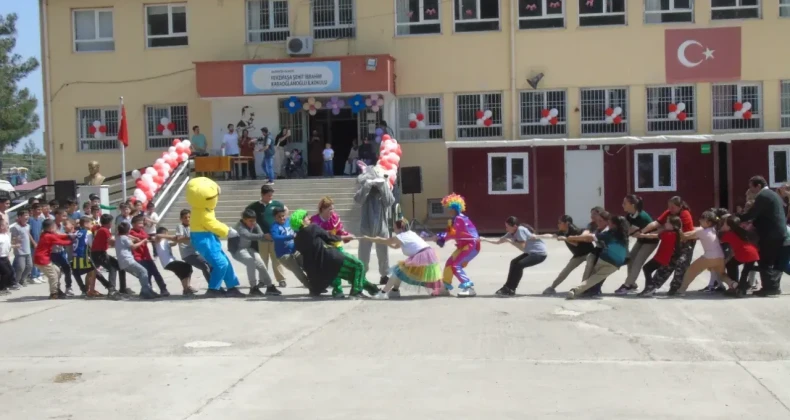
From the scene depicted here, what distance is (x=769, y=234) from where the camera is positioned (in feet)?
43.3

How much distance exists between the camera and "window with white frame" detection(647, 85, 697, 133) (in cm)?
2883

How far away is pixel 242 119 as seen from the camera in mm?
29953

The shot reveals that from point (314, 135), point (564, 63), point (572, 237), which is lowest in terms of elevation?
point (572, 237)

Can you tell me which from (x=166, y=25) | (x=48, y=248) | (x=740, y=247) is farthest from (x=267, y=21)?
(x=740, y=247)

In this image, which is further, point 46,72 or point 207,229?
point 46,72

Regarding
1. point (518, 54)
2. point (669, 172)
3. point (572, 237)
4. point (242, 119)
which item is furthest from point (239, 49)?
point (572, 237)

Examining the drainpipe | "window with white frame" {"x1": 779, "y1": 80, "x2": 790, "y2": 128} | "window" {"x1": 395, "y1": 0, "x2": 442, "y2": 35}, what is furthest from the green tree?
"window with white frame" {"x1": 779, "y1": 80, "x2": 790, "y2": 128}

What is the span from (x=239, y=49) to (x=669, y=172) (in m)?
13.1

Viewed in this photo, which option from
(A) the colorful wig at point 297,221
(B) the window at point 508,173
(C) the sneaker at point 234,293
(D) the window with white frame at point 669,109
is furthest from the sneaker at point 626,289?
(D) the window with white frame at point 669,109

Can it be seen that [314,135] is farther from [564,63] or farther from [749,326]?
[749,326]

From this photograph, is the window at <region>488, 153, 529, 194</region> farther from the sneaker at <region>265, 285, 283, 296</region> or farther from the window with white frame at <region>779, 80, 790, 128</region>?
the sneaker at <region>265, 285, 283, 296</region>

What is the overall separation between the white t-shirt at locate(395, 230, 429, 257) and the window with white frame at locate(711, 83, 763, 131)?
17991mm

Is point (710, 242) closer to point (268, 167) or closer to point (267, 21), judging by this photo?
point (268, 167)

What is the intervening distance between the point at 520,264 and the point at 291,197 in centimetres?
1353
